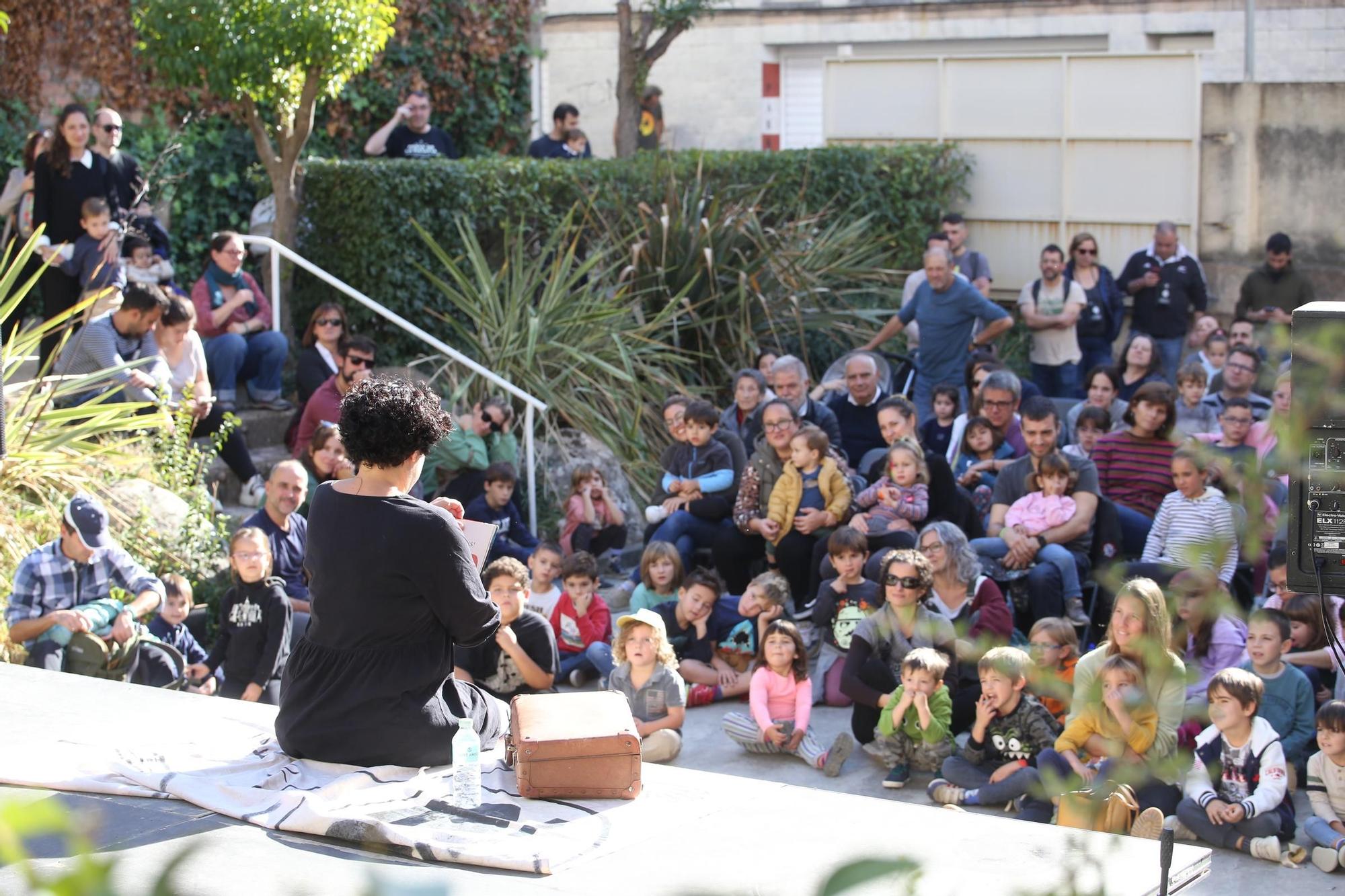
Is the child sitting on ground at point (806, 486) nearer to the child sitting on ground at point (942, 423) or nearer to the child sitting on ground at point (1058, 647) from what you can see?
the child sitting on ground at point (942, 423)

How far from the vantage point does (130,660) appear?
6.23 meters

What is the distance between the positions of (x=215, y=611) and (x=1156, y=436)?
4.42 metres

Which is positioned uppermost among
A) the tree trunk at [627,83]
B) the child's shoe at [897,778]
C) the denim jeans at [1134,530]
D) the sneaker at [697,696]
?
the tree trunk at [627,83]

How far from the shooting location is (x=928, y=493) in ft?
23.9

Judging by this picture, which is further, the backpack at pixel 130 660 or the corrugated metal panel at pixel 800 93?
the corrugated metal panel at pixel 800 93

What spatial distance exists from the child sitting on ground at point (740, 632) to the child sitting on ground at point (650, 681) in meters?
0.57

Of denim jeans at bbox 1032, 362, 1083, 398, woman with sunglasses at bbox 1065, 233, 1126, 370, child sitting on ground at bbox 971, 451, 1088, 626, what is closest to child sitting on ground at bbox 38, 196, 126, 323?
child sitting on ground at bbox 971, 451, 1088, 626

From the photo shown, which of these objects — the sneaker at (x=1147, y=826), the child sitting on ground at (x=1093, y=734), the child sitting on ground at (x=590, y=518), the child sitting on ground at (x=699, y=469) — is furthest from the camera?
the child sitting on ground at (x=590, y=518)

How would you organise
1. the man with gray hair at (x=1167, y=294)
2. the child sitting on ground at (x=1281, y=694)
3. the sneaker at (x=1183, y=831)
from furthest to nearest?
the man with gray hair at (x=1167, y=294)
the child sitting on ground at (x=1281, y=694)
the sneaker at (x=1183, y=831)

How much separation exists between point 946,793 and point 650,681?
48.3 inches

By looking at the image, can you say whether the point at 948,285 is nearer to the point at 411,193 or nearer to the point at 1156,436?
the point at 1156,436

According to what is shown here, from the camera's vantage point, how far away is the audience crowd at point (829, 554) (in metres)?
5.60

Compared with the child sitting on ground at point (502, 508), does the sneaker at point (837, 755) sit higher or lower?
lower

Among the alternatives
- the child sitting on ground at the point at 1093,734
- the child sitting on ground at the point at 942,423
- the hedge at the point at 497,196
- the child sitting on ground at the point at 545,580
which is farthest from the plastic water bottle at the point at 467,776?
the hedge at the point at 497,196
